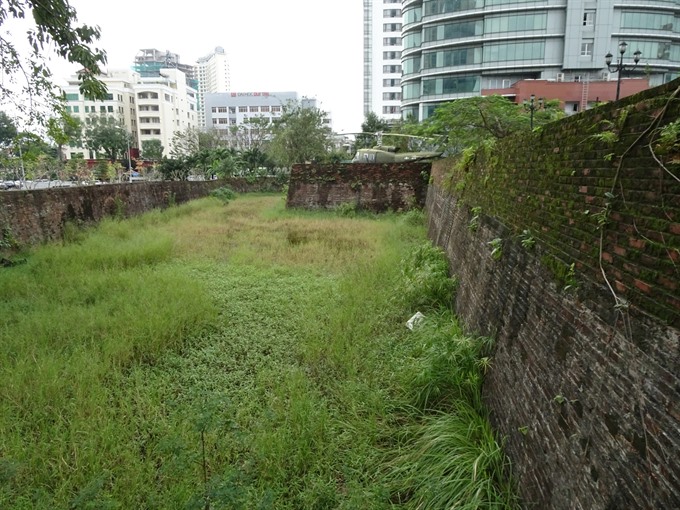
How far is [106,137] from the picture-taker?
4272 centimetres

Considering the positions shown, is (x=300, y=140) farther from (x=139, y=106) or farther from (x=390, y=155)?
(x=139, y=106)

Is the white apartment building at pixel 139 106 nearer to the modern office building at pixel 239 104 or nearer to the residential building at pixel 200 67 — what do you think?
the modern office building at pixel 239 104

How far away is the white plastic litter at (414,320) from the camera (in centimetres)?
462

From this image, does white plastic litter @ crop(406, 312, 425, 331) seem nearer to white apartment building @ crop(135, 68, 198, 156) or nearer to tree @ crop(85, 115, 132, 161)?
tree @ crop(85, 115, 132, 161)

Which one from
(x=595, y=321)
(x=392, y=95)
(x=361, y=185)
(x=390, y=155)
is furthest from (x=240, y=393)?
(x=392, y=95)

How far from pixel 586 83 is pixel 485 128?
2604cm

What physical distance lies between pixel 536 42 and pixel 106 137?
41994 millimetres

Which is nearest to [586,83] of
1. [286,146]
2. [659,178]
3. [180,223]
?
[286,146]

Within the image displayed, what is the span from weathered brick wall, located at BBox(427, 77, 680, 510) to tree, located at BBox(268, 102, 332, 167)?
26964 mm

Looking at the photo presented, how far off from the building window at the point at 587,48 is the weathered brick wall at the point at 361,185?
27521 mm

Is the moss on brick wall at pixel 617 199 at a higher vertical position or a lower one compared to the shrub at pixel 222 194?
higher

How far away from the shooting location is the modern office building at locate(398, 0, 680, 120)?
107 ft

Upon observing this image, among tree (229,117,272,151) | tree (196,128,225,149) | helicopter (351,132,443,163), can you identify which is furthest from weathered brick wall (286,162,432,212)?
tree (196,128,225,149)

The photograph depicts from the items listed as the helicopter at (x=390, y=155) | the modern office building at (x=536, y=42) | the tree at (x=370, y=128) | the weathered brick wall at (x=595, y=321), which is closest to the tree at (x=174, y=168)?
the helicopter at (x=390, y=155)
